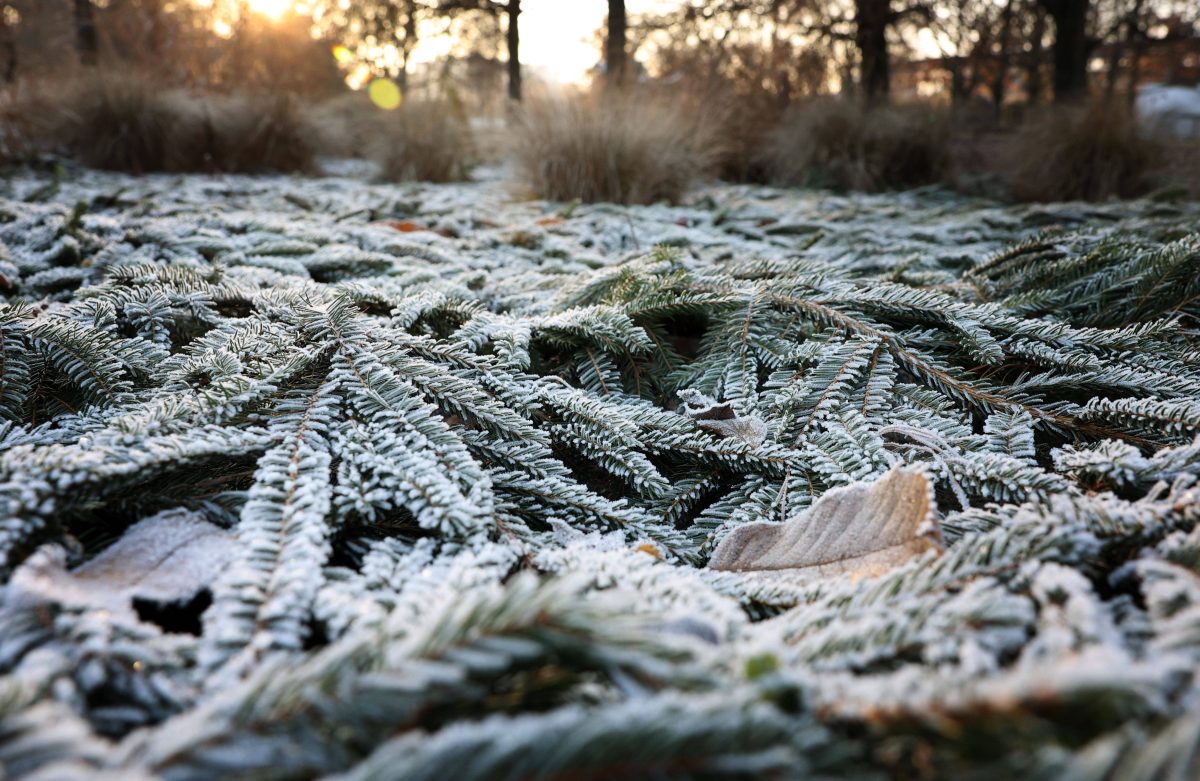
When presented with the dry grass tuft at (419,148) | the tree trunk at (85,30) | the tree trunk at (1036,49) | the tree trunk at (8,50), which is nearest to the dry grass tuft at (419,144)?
the dry grass tuft at (419,148)

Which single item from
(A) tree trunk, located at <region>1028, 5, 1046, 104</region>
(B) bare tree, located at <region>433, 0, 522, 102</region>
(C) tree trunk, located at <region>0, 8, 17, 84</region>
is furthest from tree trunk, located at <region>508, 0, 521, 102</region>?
(A) tree trunk, located at <region>1028, 5, 1046, 104</region>

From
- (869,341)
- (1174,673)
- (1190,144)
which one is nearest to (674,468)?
(869,341)

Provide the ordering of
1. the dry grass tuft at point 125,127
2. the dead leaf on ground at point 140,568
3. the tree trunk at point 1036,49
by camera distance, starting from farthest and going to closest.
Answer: the tree trunk at point 1036,49, the dry grass tuft at point 125,127, the dead leaf on ground at point 140,568

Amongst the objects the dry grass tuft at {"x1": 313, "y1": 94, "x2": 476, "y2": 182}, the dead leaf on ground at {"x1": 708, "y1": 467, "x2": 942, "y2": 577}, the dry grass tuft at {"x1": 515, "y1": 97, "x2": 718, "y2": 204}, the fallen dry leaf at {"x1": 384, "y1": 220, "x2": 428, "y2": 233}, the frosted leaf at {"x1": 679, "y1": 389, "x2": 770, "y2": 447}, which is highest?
the dry grass tuft at {"x1": 313, "y1": 94, "x2": 476, "y2": 182}

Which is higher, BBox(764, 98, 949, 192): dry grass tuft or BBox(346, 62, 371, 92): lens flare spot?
BBox(346, 62, 371, 92): lens flare spot

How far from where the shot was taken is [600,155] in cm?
378

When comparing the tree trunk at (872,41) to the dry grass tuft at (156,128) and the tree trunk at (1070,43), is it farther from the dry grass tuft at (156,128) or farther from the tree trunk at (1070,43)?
the dry grass tuft at (156,128)

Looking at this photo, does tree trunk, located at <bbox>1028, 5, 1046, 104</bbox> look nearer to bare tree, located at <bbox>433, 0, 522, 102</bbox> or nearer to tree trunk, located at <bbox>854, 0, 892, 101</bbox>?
tree trunk, located at <bbox>854, 0, 892, 101</bbox>

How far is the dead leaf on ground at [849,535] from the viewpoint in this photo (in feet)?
2.21

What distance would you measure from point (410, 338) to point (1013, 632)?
0.86 meters

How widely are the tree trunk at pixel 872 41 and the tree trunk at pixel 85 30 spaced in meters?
8.44

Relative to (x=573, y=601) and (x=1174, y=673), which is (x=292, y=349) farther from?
(x=1174, y=673)

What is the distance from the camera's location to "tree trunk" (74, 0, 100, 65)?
7.29m

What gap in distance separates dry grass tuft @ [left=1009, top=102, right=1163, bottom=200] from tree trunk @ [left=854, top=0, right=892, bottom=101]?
3166mm
